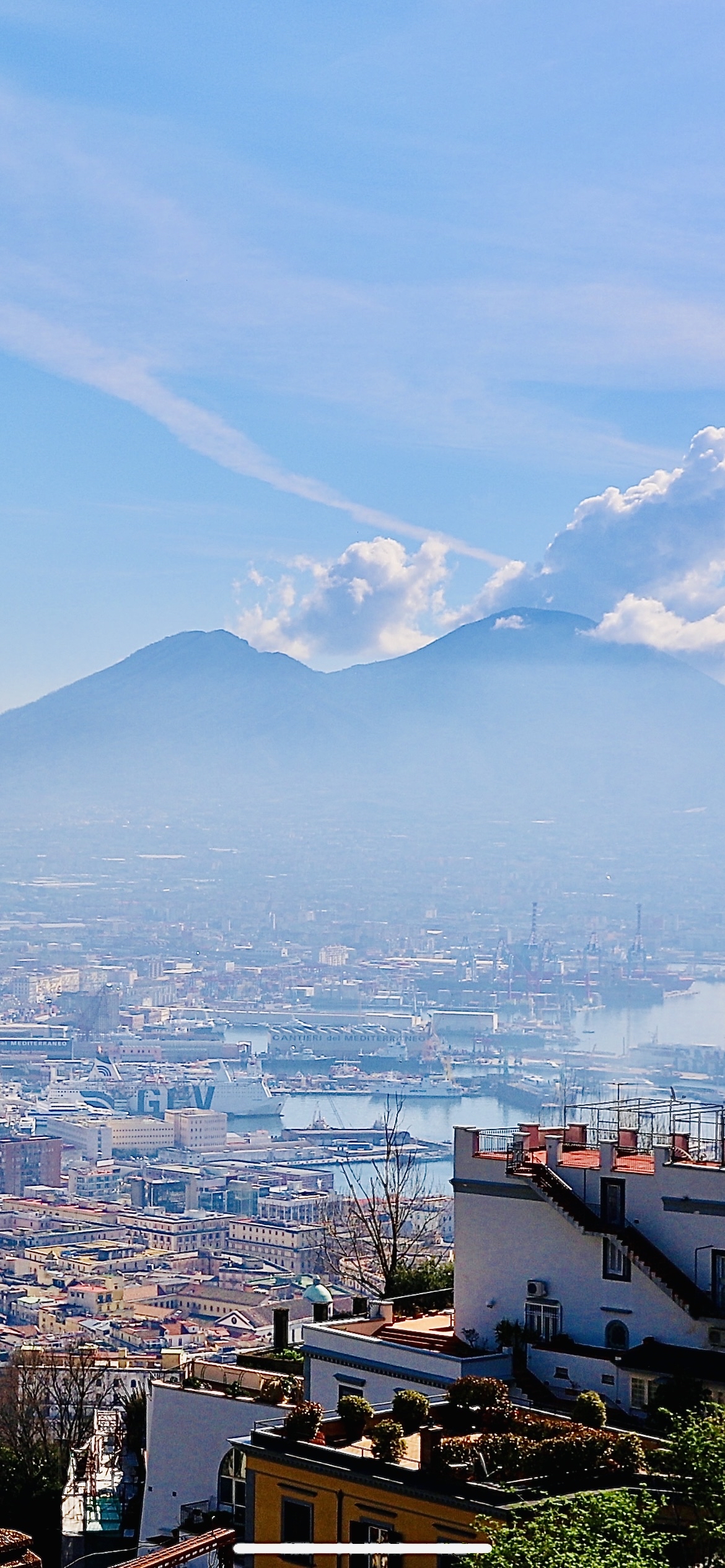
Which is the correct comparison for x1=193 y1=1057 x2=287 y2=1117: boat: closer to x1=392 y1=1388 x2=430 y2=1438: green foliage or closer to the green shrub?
the green shrub

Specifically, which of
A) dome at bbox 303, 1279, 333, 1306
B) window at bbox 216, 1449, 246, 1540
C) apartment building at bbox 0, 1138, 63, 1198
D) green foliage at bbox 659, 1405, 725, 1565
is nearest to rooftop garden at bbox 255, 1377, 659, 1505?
green foliage at bbox 659, 1405, 725, 1565

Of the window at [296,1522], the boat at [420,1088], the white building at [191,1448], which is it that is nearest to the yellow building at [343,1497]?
the window at [296,1522]

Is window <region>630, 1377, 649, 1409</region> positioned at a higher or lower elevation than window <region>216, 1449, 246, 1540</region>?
higher

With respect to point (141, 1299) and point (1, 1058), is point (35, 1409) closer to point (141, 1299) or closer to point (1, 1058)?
point (141, 1299)

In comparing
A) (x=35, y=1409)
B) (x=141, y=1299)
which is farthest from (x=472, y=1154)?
(x=141, y=1299)

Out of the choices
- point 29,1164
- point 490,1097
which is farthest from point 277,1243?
point 490,1097
